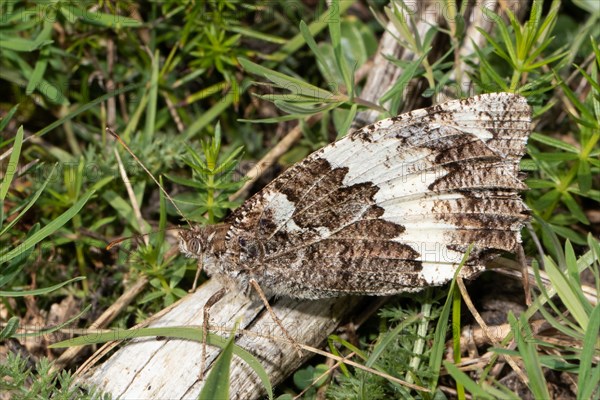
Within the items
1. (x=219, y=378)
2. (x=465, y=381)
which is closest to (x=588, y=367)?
(x=465, y=381)

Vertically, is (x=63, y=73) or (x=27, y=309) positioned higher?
(x=63, y=73)

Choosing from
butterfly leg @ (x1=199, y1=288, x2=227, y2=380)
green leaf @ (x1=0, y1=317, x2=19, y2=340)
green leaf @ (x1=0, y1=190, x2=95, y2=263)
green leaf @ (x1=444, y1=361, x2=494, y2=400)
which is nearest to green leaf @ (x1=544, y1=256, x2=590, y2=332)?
green leaf @ (x1=444, y1=361, x2=494, y2=400)

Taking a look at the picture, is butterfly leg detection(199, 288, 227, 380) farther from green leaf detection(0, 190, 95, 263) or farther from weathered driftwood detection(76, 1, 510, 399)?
green leaf detection(0, 190, 95, 263)

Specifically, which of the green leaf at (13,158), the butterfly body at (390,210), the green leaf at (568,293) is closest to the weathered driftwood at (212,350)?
the butterfly body at (390,210)

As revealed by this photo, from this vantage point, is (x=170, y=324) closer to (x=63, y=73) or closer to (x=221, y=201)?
(x=221, y=201)

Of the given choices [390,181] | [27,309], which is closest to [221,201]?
[390,181]

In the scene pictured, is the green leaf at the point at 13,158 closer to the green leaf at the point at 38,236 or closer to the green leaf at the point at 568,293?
the green leaf at the point at 38,236
